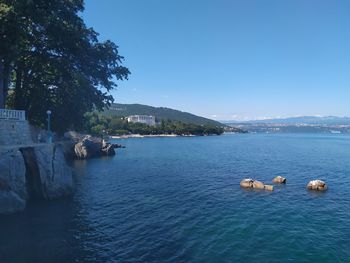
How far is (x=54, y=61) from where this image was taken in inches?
1437

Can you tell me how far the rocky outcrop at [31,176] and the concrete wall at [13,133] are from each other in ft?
4.21

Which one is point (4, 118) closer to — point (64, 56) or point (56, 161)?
point (56, 161)

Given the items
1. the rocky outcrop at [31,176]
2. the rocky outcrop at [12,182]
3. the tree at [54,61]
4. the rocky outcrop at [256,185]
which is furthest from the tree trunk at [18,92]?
the rocky outcrop at [256,185]

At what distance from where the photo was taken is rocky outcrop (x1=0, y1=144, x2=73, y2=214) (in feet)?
82.4

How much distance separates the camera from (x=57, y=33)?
34562mm

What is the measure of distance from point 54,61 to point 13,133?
11267 millimetres

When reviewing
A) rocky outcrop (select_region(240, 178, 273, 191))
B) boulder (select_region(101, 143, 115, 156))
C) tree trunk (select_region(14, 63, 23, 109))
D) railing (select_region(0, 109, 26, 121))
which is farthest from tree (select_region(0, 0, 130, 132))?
boulder (select_region(101, 143, 115, 156))

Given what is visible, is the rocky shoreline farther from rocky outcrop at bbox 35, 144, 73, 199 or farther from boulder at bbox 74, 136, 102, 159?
rocky outcrop at bbox 35, 144, 73, 199

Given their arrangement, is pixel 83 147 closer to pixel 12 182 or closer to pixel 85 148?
pixel 85 148

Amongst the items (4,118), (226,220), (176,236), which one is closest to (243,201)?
(226,220)

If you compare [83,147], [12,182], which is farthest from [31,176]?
[83,147]

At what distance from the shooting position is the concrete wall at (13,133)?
91.0 ft

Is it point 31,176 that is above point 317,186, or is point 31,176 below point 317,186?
above

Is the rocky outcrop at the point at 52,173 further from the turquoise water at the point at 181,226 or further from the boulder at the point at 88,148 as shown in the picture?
the boulder at the point at 88,148
